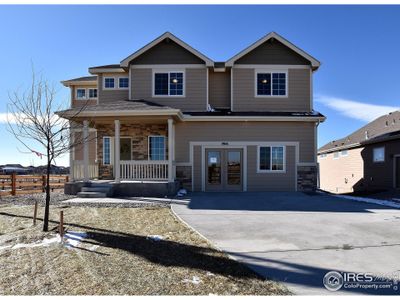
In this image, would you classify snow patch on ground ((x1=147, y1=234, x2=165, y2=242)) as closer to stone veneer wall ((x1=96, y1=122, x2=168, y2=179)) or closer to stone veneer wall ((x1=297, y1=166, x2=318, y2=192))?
stone veneer wall ((x1=96, y1=122, x2=168, y2=179))

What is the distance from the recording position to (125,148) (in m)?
16.9

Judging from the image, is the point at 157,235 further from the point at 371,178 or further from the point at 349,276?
the point at 371,178

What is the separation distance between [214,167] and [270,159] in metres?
2.86

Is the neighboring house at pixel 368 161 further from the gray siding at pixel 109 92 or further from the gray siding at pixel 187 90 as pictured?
the gray siding at pixel 109 92

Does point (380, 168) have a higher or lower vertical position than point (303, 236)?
higher

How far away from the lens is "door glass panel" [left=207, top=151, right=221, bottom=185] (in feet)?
52.1

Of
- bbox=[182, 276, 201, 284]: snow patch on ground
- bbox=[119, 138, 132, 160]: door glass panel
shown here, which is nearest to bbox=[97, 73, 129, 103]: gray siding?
bbox=[119, 138, 132, 160]: door glass panel

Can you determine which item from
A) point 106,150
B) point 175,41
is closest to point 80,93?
point 106,150

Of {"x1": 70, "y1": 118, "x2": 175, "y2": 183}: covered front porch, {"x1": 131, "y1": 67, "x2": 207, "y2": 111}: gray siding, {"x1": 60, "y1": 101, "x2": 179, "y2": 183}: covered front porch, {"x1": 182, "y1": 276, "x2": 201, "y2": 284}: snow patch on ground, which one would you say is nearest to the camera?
{"x1": 182, "y1": 276, "x2": 201, "y2": 284}: snow patch on ground

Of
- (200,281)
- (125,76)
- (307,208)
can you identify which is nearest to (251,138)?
(307,208)

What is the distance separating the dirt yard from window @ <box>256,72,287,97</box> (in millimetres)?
10689

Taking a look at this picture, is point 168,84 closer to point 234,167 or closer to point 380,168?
point 234,167

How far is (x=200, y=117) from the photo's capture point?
15531 millimetres
